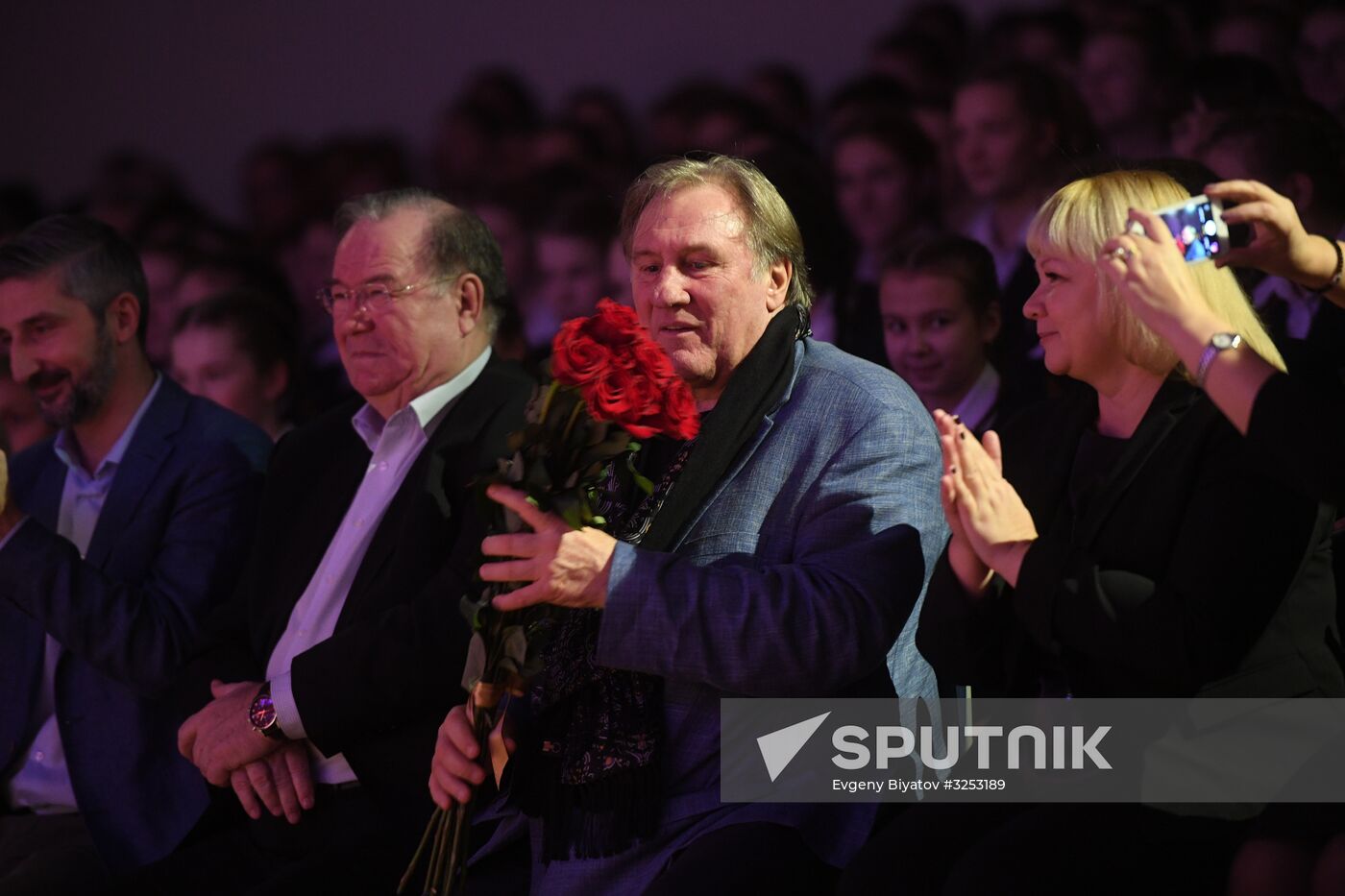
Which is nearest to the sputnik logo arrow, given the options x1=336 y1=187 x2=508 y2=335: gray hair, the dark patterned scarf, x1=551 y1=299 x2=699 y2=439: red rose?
the dark patterned scarf

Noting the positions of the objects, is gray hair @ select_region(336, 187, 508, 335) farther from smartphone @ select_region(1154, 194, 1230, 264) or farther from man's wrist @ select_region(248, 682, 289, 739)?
smartphone @ select_region(1154, 194, 1230, 264)

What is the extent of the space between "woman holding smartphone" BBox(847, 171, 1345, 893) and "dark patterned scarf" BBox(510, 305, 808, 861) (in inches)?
14.0

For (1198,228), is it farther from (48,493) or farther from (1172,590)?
(48,493)

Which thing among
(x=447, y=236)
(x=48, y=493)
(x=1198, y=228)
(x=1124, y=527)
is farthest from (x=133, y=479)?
(x=1198, y=228)

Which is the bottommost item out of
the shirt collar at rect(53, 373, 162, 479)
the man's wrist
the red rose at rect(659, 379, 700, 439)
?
the man's wrist

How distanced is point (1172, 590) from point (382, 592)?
1.42m

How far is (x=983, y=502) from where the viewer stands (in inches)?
88.7

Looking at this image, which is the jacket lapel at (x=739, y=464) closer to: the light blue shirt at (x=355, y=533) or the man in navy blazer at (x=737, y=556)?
the man in navy blazer at (x=737, y=556)

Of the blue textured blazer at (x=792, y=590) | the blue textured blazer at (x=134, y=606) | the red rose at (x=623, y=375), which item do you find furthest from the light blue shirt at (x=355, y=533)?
the red rose at (x=623, y=375)

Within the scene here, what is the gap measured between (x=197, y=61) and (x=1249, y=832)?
6385mm

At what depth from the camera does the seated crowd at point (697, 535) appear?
2.18 m

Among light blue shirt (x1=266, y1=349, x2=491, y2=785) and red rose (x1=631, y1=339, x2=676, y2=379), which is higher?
red rose (x1=631, y1=339, x2=676, y2=379)

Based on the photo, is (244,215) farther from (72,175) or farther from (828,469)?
(828,469)

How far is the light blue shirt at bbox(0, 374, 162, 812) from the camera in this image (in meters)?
3.21
